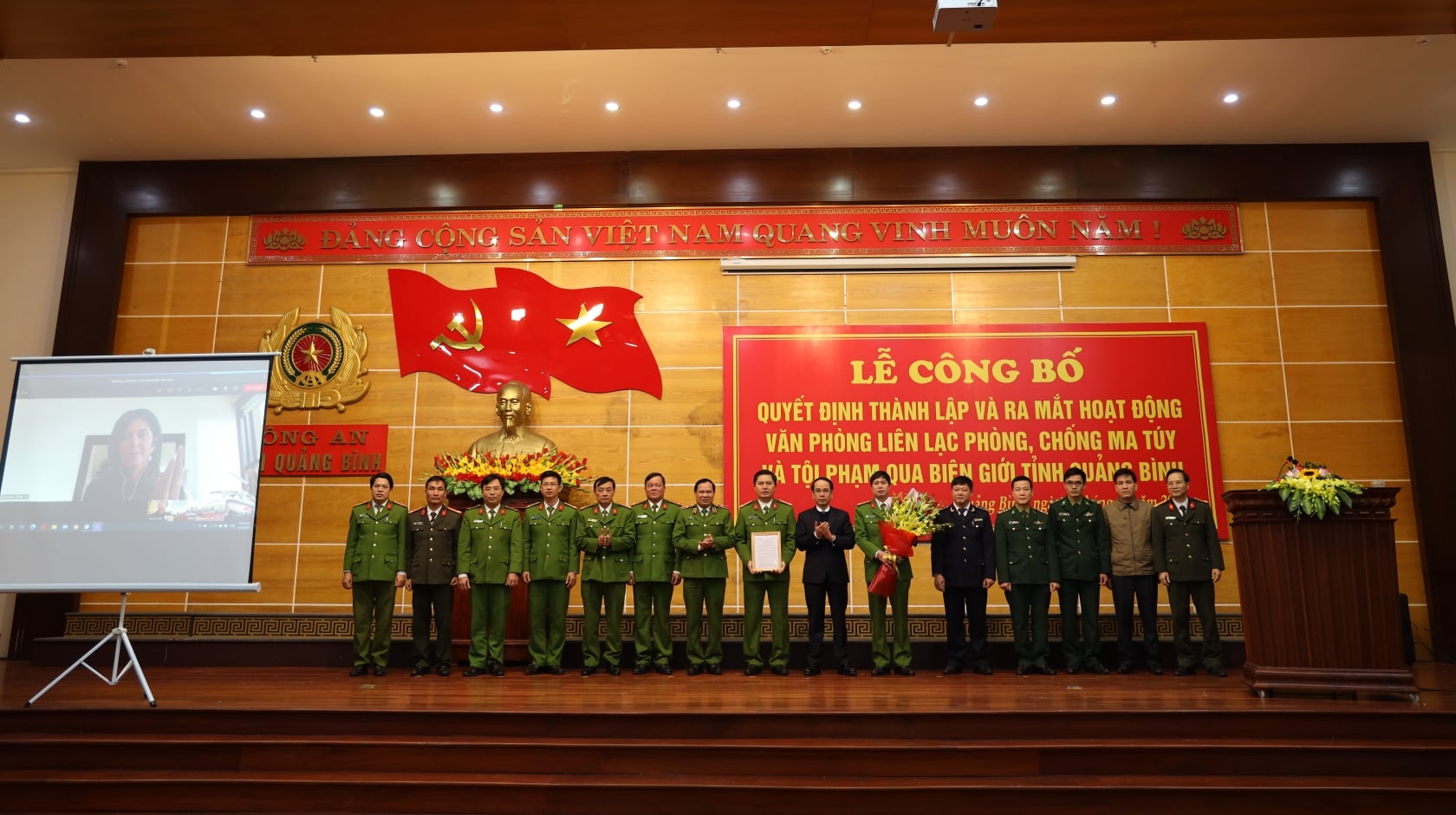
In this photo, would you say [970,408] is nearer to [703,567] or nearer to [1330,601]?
[703,567]

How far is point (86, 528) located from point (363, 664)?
1.95 m

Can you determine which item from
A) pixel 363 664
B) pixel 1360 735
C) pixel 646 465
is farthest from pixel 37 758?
pixel 1360 735

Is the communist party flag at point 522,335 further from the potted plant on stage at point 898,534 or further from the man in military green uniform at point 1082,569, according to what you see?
the man in military green uniform at point 1082,569

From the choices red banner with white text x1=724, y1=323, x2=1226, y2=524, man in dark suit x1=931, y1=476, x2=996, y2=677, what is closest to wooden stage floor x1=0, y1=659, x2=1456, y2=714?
man in dark suit x1=931, y1=476, x2=996, y2=677

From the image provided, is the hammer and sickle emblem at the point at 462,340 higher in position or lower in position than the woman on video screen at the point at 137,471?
higher

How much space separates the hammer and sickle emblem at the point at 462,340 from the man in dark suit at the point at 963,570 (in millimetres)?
3858

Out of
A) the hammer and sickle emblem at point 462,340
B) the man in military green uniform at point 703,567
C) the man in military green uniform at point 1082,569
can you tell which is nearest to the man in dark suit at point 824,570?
the man in military green uniform at point 703,567

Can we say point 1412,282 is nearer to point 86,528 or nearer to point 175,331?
point 86,528

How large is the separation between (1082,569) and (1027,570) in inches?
13.4

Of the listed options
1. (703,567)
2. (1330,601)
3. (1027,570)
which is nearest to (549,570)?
(703,567)

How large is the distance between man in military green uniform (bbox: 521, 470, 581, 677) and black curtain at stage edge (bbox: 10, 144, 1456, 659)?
9.47 ft

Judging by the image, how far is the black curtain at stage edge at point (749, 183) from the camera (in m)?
7.63

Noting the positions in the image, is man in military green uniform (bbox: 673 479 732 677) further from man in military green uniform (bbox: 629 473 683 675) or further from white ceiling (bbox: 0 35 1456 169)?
white ceiling (bbox: 0 35 1456 169)

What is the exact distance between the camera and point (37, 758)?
4203 mm
